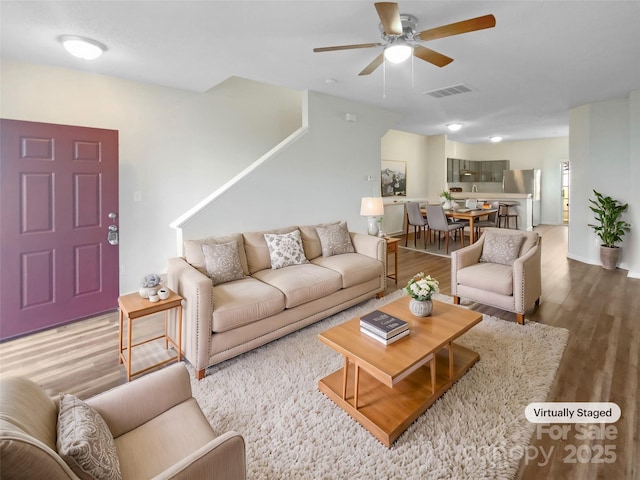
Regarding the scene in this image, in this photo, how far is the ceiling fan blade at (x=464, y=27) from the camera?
1.97m

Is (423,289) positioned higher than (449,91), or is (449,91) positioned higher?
(449,91)

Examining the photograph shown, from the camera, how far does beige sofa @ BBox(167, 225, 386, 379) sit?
2.38 m

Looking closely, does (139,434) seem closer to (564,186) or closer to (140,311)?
(140,311)

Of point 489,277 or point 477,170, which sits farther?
point 477,170

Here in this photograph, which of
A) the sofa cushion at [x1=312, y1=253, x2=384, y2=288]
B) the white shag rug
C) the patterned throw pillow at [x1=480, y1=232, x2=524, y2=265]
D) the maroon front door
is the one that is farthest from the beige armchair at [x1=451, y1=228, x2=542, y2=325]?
the maroon front door

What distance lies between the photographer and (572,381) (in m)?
2.24

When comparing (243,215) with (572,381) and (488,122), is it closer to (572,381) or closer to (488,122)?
(572,381)

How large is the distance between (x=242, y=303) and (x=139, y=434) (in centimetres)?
128

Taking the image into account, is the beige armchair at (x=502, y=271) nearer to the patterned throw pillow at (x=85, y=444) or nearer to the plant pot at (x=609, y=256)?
the plant pot at (x=609, y=256)

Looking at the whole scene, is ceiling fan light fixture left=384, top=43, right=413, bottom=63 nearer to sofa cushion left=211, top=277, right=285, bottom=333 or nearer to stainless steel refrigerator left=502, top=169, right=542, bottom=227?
sofa cushion left=211, top=277, right=285, bottom=333

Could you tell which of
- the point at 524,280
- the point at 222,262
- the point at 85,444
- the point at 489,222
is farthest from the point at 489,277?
the point at 489,222

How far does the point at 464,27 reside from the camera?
204cm

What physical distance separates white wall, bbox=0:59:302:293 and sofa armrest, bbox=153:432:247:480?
3.07 m

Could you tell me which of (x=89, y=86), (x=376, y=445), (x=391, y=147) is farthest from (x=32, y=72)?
(x=391, y=147)
